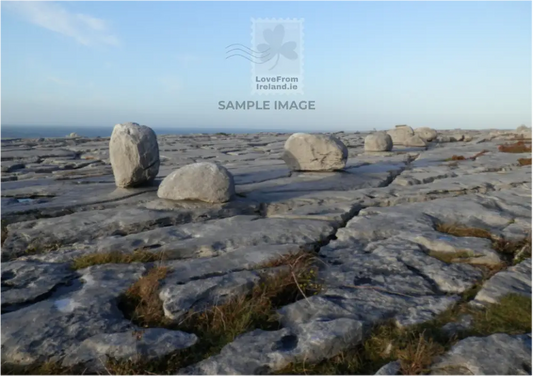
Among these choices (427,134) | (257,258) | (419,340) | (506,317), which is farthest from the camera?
(427,134)

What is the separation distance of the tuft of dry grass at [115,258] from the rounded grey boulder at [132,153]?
3482mm

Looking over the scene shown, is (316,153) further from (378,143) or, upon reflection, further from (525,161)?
(378,143)

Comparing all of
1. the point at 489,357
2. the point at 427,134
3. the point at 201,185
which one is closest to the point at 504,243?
the point at 489,357

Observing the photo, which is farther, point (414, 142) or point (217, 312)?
point (414, 142)

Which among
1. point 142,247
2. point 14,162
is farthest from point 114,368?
point 14,162

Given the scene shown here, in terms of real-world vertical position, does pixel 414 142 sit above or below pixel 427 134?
below

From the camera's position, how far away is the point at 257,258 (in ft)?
16.0

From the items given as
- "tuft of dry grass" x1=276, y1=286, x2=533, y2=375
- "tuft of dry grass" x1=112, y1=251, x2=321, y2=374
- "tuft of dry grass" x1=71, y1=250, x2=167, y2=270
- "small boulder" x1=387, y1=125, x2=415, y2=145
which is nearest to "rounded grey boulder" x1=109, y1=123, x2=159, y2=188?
"tuft of dry grass" x1=71, y1=250, x2=167, y2=270

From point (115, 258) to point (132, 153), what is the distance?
3725mm

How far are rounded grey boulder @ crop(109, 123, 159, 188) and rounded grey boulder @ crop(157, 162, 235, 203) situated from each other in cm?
104

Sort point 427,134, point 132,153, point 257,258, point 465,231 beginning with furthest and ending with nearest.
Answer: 1. point 427,134
2. point 132,153
3. point 465,231
4. point 257,258

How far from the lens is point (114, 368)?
3072 millimetres

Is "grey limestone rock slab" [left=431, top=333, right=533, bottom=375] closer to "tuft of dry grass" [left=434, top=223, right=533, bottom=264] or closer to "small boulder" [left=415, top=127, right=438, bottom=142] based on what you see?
"tuft of dry grass" [left=434, top=223, right=533, bottom=264]

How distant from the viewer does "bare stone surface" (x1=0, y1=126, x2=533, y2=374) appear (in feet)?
10.8
